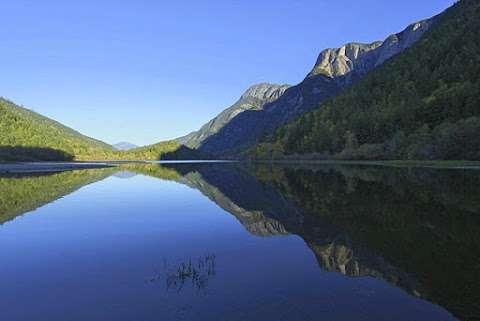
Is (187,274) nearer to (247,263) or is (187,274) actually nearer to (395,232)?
(247,263)

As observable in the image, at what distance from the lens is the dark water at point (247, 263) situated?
13195 mm

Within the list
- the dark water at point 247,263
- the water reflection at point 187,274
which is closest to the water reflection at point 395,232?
the dark water at point 247,263

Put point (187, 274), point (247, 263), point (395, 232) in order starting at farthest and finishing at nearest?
point (395, 232) → point (247, 263) → point (187, 274)

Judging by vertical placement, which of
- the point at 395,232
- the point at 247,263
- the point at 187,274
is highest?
the point at 395,232

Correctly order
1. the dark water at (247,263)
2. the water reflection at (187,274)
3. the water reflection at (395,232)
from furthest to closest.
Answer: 1. the water reflection at (187,274)
2. the water reflection at (395,232)
3. the dark water at (247,263)

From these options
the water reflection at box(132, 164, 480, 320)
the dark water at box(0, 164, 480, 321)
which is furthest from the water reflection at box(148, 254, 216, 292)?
the water reflection at box(132, 164, 480, 320)

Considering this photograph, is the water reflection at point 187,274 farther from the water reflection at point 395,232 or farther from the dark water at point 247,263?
the water reflection at point 395,232

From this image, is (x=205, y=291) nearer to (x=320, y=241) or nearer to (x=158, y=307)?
(x=158, y=307)

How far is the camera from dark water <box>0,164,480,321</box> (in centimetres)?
1320

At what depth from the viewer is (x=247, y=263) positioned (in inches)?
782

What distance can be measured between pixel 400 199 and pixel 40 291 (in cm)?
3713

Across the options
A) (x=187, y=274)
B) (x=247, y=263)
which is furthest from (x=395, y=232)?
(x=187, y=274)

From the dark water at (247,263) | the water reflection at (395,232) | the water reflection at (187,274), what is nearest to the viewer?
the dark water at (247,263)

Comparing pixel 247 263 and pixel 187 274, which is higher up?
pixel 187 274
